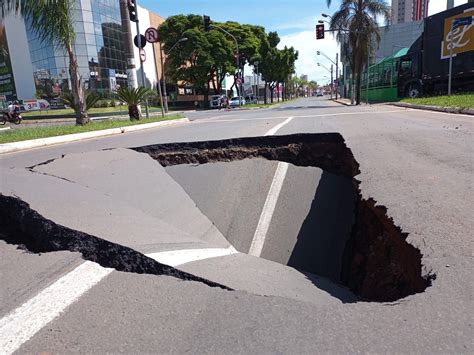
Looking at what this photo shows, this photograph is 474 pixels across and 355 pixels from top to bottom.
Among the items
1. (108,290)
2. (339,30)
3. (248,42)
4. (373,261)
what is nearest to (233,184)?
(373,261)

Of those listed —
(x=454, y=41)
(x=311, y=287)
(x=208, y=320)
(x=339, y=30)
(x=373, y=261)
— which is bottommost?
(x=373, y=261)

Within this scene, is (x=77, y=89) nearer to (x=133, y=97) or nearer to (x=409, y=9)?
(x=133, y=97)

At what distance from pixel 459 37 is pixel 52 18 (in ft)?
72.8

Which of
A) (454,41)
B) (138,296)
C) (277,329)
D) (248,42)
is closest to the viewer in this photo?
(277,329)

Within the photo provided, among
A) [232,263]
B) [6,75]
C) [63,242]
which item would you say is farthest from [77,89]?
[6,75]

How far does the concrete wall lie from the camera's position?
193 ft

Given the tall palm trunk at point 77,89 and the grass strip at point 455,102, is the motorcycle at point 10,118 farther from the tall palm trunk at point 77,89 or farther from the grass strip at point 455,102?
the grass strip at point 455,102

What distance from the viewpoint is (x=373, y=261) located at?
494 cm

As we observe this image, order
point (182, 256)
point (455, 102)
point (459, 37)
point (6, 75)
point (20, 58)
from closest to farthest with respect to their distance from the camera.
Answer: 1. point (182, 256)
2. point (455, 102)
3. point (459, 37)
4. point (20, 58)
5. point (6, 75)

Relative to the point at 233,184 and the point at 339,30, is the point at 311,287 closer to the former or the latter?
the point at 233,184

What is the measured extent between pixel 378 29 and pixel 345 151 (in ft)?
89.7

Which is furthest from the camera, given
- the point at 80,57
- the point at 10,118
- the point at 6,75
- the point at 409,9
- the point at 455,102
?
the point at 409,9

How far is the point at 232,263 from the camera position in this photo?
3729 millimetres

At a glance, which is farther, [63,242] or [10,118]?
[10,118]
